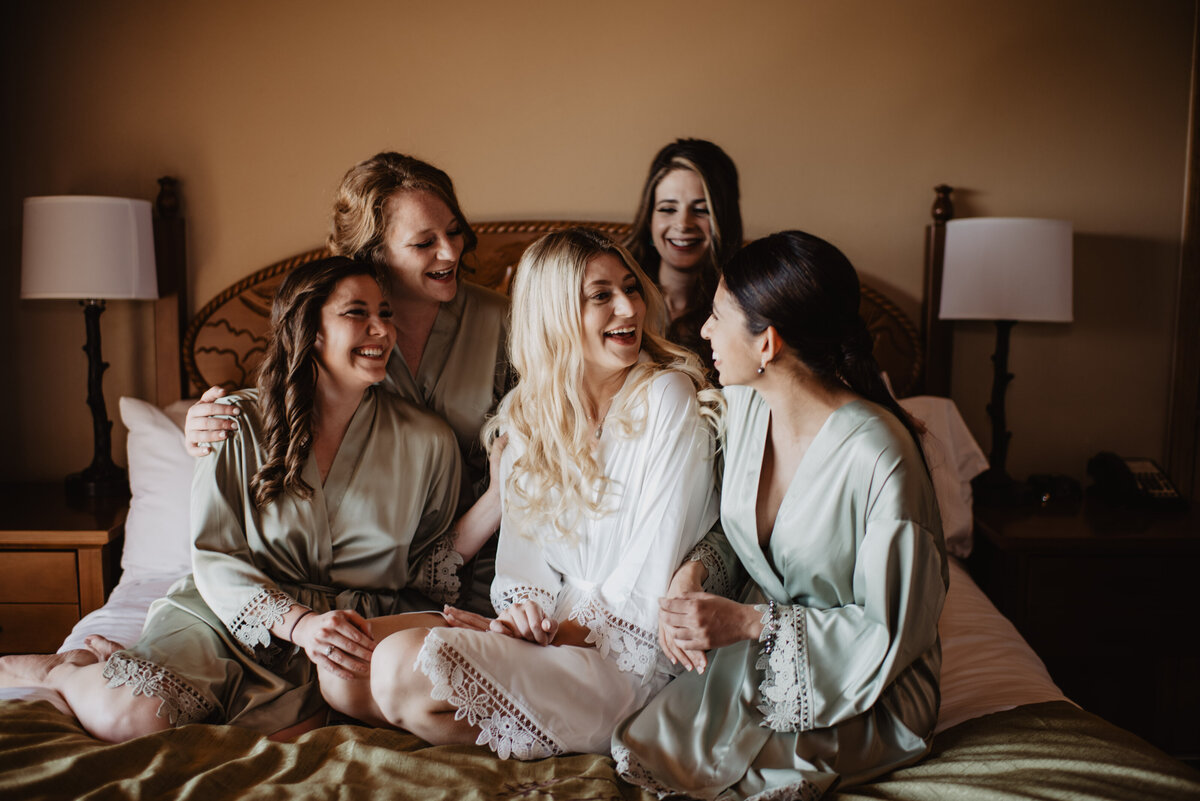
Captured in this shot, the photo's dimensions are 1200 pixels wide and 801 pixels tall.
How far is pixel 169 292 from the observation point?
3.01 metres

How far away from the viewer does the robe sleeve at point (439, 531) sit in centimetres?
213

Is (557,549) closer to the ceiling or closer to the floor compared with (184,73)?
closer to the floor

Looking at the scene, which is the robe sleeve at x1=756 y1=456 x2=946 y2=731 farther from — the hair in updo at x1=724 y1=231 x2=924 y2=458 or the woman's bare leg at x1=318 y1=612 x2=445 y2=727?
the woman's bare leg at x1=318 y1=612 x2=445 y2=727

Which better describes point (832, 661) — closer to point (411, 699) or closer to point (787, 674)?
point (787, 674)

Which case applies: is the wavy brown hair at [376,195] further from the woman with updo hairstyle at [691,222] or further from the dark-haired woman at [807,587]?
the dark-haired woman at [807,587]

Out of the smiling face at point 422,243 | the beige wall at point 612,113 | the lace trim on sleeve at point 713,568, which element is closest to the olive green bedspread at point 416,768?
the lace trim on sleeve at point 713,568

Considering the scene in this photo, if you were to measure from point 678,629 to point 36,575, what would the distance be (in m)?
1.98

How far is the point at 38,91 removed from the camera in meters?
3.00

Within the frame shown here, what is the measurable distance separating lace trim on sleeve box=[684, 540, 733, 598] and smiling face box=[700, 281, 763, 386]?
0.38 metres

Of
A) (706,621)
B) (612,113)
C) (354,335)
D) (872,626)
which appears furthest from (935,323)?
(354,335)

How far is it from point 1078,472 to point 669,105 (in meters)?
1.94

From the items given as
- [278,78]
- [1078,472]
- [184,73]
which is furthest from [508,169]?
[1078,472]

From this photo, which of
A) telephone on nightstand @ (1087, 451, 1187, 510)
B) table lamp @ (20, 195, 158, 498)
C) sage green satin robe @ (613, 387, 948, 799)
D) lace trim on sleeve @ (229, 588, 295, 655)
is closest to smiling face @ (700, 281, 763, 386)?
sage green satin robe @ (613, 387, 948, 799)

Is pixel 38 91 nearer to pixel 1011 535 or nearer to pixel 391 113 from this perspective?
pixel 391 113
